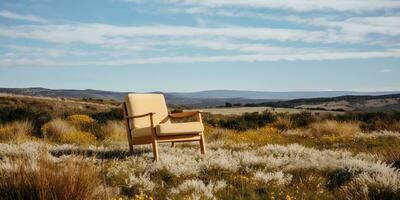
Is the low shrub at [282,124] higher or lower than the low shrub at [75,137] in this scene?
lower

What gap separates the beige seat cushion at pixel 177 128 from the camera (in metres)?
10.7

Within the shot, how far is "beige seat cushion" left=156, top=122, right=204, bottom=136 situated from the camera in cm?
1071

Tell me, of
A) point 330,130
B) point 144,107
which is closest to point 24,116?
point 144,107

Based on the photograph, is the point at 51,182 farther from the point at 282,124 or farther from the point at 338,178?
the point at 282,124

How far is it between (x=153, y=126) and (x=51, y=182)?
5.29 meters

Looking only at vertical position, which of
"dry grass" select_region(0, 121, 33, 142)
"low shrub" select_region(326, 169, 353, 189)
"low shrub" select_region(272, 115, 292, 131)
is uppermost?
"dry grass" select_region(0, 121, 33, 142)

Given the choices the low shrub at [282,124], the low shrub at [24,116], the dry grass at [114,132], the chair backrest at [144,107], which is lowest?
the low shrub at [282,124]

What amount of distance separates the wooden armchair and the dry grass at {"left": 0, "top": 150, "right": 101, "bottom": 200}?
14.5 feet

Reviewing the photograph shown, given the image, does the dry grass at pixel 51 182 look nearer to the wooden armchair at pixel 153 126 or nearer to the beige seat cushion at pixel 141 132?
the wooden armchair at pixel 153 126

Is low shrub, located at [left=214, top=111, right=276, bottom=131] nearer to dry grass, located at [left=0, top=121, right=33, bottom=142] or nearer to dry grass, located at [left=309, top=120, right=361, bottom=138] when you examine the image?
dry grass, located at [left=309, top=120, right=361, bottom=138]

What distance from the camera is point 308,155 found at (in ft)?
36.8

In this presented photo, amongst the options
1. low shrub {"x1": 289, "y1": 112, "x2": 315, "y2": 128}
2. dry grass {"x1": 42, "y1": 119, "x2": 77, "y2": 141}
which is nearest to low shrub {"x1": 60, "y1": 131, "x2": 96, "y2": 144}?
dry grass {"x1": 42, "y1": 119, "x2": 77, "y2": 141}

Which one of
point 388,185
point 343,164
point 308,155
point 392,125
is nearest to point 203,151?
point 308,155

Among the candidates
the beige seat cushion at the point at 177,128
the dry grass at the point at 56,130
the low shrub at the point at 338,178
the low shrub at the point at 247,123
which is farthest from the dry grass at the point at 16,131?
the low shrub at the point at 338,178
